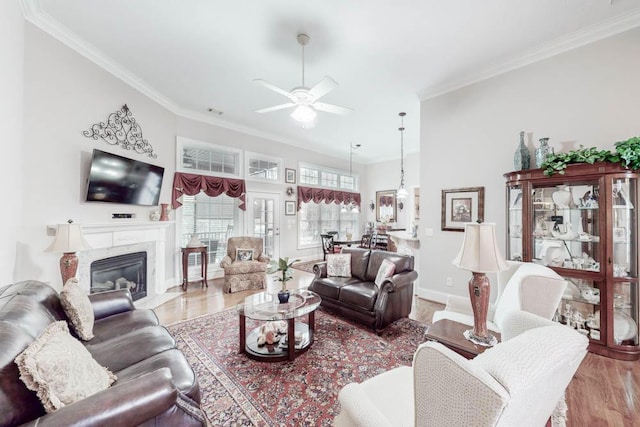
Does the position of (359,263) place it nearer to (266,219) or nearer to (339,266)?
(339,266)

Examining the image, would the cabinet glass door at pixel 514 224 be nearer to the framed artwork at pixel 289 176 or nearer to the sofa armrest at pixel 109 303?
the sofa armrest at pixel 109 303

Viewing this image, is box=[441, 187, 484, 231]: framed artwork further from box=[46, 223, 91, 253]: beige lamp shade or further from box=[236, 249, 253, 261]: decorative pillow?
box=[46, 223, 91, 253]: beige lamp shade

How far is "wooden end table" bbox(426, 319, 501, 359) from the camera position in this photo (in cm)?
161

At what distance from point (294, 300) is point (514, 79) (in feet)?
12.8

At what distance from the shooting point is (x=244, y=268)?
15.1 ft

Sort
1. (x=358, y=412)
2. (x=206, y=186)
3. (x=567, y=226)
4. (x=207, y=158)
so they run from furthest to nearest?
1. (x=207, y=158)
2. (x=206, y=186)
3. (x=567, y=226)
4. (x=358, y=412)

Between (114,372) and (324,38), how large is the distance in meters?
3.42

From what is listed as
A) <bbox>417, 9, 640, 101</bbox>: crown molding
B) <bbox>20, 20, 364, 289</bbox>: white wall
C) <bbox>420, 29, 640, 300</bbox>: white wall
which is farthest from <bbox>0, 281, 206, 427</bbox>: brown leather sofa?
<bbox>417, 9, 640, 101</bbox>: crown molding

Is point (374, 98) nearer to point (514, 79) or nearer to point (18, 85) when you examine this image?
point (514, 79)

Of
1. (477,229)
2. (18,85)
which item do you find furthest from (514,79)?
(18,85)

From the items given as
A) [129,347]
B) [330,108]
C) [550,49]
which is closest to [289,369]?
[129,347]

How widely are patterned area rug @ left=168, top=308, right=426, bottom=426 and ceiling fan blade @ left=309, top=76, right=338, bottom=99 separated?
2626mm

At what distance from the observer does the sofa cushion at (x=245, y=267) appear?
450cm

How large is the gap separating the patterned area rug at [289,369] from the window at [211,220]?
2.35 m
